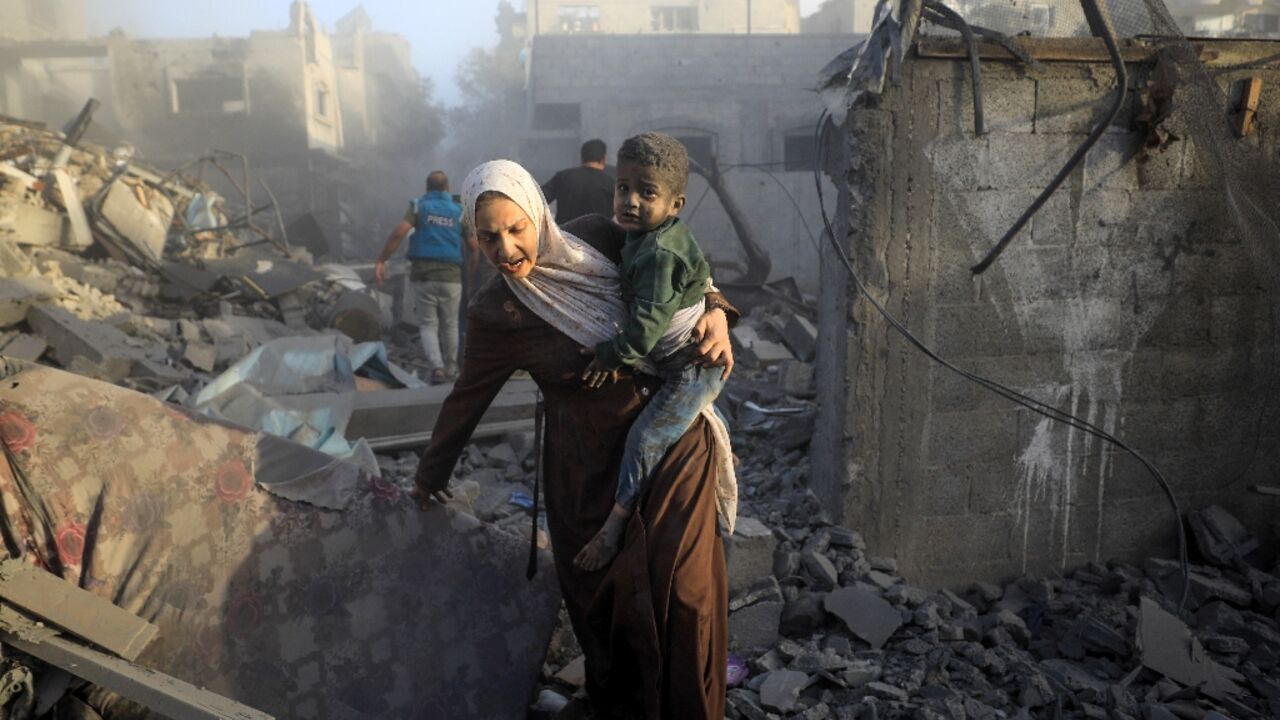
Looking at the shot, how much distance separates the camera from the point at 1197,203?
14.3ft

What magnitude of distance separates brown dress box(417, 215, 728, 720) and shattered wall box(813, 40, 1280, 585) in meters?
1.99

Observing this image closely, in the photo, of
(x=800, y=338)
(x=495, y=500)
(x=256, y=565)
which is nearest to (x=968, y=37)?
(x=495, y=500)

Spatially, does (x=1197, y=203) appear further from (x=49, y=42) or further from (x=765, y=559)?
(x=49, y=42)

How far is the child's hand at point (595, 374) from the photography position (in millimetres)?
2309

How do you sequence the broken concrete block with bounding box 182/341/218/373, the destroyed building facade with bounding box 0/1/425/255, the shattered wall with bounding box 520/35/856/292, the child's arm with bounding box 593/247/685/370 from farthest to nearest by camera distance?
1. the destroyed building facade with bounding box 0/1/425/255
2. the shattered wall with bounding box 520/35/856/292
3. the broken concrete block with bounding box 182/341/218/373
4. the child's arm with bounding box 593/247/685/370

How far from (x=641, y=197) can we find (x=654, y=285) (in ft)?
0.72

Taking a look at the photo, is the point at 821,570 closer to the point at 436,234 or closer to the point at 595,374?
the point at 595,374

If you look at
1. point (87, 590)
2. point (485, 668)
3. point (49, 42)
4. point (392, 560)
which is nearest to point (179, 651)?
point (87, 590)

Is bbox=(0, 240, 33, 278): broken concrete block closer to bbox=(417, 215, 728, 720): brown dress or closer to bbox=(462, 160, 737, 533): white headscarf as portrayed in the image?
bbox=(417, 215, 728, 720): brown dress

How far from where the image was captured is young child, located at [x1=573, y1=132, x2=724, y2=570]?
2.15 metres

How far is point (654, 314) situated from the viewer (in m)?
2.13

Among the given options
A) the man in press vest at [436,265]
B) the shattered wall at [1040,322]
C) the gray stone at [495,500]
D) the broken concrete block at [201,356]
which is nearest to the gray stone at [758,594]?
the shattered wall at [1040,322]

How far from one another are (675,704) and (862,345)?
226 centimetres

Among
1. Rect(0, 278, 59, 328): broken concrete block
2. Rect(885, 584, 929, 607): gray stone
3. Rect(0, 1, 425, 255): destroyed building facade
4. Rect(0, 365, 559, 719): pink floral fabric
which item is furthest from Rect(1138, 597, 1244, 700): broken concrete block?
Rect(0, 1, 425, 255): destroyed building facade
